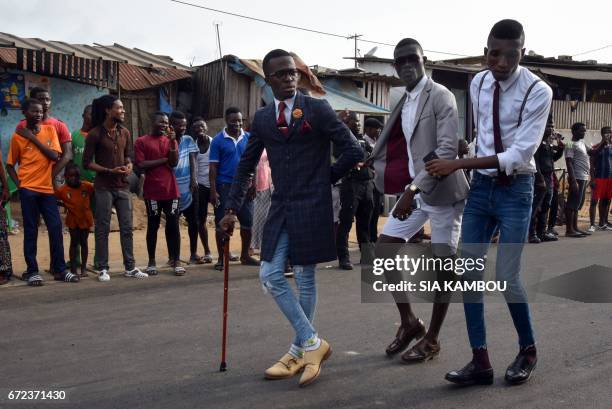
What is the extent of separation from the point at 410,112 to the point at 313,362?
171cm

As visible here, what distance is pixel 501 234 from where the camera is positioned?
439 centimetres

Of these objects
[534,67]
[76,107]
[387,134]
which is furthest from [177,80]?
[534,67]

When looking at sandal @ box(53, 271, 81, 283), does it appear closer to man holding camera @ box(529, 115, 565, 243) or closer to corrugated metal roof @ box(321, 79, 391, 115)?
man holding camera @ box(529, 115, 565, 243)

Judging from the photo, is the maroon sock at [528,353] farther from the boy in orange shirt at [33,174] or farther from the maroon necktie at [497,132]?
the boy in orange shirt at [33,174]

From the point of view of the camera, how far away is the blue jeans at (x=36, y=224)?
26.0 ft

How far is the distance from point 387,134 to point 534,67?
64.9 ft

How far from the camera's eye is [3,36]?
45.2 feet

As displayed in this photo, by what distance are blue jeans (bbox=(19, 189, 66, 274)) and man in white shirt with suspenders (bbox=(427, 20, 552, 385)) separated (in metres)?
5.02

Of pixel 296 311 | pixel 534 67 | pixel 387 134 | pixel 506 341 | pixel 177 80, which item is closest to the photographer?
pixel 296 311

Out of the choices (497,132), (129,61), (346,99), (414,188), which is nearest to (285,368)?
(414,188)

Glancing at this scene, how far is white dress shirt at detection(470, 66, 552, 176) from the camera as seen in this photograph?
421cm

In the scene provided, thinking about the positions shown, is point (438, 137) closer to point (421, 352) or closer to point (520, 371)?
point (421, 352)

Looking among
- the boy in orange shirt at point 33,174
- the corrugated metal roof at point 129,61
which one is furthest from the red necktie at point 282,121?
the corrugated metal roof at point 129,61

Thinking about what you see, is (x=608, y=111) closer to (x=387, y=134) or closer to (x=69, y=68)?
(x=69, y=68)
